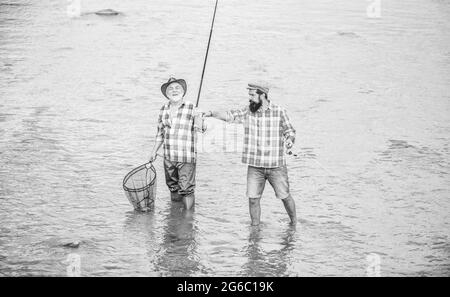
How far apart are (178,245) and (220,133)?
4.16 meters

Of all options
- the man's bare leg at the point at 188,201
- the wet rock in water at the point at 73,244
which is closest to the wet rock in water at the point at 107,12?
the man's bare leg at the point at 188,201

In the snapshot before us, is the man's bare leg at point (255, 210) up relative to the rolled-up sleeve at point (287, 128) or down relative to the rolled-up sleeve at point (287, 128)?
down

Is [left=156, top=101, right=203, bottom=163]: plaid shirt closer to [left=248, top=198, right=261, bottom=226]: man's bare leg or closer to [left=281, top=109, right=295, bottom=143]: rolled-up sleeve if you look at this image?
[left=248, top=198, right=261, bottom=226]: man's bare leg

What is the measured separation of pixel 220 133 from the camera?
1187cm

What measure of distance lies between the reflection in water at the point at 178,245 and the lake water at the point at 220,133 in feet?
0.08

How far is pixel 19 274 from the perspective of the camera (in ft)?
23.4

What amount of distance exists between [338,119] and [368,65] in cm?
417

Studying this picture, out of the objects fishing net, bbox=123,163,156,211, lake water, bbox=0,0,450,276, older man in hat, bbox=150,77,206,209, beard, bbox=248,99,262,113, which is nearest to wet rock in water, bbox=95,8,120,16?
lake water, bbox=0,0,450,276

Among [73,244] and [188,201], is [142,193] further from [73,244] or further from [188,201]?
[73,244]

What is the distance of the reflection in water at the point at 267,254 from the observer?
7.39 metres

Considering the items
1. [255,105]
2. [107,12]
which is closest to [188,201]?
[255,105]

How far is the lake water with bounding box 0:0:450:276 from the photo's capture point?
7.82m

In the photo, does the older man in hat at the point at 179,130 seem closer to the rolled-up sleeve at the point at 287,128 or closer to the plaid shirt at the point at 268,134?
the plaid shirt at the point at 268,134
